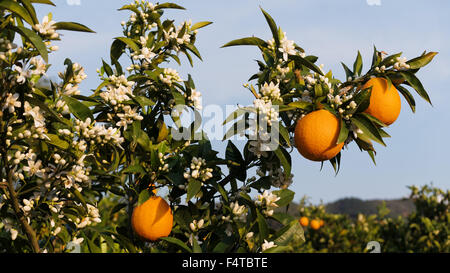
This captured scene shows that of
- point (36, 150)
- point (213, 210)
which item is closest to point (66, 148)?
point (36, 150)

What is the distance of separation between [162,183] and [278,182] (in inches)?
26.3

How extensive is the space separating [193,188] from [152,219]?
0.31 metres

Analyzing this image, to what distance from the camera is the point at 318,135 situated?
2.32 meters

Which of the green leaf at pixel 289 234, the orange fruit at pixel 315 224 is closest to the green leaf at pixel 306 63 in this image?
the green leaf at pixel 289 234

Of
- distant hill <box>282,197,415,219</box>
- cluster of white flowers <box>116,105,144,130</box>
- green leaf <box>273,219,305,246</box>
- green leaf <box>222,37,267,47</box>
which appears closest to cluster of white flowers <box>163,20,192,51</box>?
green leaf <box>222,37,267,47</box>

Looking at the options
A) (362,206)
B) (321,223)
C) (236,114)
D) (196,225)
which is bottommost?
(362,206)

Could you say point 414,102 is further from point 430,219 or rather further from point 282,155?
point 430,219

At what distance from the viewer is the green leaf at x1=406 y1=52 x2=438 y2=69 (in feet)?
8.52

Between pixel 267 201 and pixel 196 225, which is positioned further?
pixel 196 225

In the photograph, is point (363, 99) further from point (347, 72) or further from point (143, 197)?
point (143, 197)

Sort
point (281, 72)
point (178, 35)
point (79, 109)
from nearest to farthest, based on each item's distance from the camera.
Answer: point (79, 109) < point (281, 72) < point (178, 35)

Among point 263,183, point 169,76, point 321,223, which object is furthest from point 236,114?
point 321,223

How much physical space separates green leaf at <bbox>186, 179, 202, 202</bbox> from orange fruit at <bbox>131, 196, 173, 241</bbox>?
256 mm

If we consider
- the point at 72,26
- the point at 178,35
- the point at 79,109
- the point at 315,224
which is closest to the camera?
the point at 72,26
